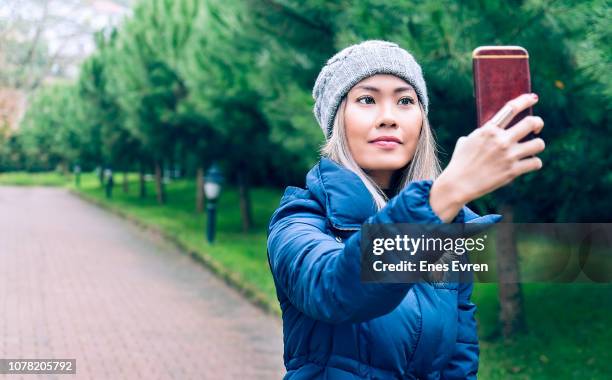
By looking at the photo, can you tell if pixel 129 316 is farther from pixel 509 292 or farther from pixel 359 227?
pixel 359 227

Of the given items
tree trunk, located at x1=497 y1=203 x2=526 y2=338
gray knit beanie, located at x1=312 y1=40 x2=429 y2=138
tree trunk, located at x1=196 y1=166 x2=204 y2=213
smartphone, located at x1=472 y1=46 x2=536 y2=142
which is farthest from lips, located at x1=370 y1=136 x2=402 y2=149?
tree trunk, located at x1=196 y1=166 x2=204 y2=213

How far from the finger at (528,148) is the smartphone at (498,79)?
2 centimetres

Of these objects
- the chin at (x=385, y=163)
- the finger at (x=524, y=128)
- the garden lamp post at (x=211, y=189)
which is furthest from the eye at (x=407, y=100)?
the garden lamp post at (x=211, y=189)

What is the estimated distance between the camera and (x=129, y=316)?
8.45 m

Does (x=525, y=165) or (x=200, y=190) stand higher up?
(x=525, y=165)

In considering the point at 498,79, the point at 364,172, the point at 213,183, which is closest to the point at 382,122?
the point at 364,172

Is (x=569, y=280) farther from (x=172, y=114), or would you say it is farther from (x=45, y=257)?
(x=172, y=114)

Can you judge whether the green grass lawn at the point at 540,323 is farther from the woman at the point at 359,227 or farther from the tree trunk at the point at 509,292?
the woman at the point at 359,227

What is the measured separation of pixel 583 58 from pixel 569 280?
5.79ft

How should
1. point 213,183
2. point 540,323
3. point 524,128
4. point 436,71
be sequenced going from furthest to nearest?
point 213,183, point 540,323, point 436,71, point 524,128

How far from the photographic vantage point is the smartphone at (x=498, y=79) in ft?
3.55

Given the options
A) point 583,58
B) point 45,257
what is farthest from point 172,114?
point 583,58

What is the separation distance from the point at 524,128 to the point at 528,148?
0.08ft

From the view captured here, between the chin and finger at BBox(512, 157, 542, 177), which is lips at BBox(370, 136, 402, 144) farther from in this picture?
finger at BBox(512, 157, 542, 177)
